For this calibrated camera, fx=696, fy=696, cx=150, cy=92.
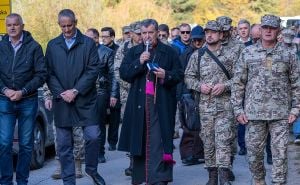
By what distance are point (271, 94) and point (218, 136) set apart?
1119 mm

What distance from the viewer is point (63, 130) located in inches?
333

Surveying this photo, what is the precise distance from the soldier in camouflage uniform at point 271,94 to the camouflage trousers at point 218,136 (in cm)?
66

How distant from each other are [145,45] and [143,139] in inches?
45.2

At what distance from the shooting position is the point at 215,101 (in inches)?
340

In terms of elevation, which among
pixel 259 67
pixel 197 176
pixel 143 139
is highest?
pixel 259 67

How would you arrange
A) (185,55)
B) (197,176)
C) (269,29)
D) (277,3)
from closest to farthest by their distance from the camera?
1. (269,29)
2. (197,176)
3. (185,55)
4. (277,3)

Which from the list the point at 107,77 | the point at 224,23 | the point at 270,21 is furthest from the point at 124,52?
the point at 270,21

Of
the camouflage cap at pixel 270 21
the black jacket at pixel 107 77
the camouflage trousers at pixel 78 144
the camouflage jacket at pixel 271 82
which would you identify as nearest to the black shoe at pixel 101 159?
the black jacket at pixel 107 77

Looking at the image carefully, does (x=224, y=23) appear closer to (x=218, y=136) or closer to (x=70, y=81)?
(x=218, y=136)

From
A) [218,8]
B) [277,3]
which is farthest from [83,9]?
[277,3]

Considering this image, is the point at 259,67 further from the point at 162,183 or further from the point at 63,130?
the point at 63,130

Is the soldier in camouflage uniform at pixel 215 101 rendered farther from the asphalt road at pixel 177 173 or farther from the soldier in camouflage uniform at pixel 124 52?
the soldier in camouflage uniform at pixel 124 52

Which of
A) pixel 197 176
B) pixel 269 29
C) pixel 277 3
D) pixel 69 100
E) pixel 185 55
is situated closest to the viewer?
pixel 269 29

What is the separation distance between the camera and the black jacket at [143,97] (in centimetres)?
838
